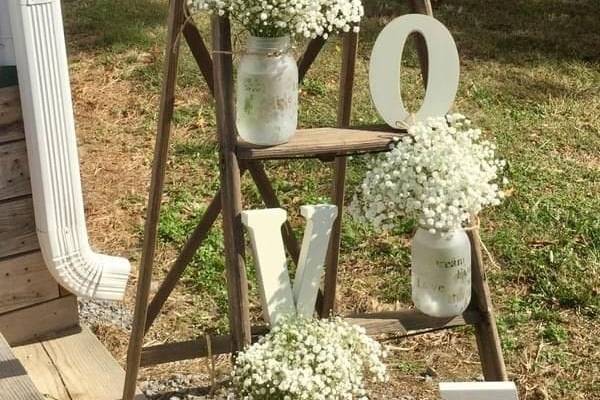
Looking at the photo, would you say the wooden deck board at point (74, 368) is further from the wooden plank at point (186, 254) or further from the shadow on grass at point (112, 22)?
the shadow on grass at point (112, 22)

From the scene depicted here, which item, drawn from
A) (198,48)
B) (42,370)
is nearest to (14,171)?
(42,370)

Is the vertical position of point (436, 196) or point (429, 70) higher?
point (429, 70)

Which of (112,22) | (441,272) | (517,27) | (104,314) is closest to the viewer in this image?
(441,272)

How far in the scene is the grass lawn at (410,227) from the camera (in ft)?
10.0

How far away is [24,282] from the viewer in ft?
8.81

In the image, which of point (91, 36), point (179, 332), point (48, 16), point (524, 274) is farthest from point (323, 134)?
point (91, 36)

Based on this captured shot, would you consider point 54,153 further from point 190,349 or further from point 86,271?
point 190,349

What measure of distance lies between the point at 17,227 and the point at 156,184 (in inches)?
27.1

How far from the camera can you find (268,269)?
184 cm

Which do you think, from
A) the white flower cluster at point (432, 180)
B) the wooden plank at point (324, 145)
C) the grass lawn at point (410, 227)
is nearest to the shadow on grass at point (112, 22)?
the grass lawn at point (410, 227)

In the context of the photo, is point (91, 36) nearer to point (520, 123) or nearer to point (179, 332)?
point (520, 123)

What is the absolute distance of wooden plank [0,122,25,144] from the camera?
2.49 m

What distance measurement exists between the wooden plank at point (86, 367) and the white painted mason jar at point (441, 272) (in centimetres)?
107

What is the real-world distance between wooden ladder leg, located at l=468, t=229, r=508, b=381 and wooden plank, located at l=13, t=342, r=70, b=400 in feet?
3.99
